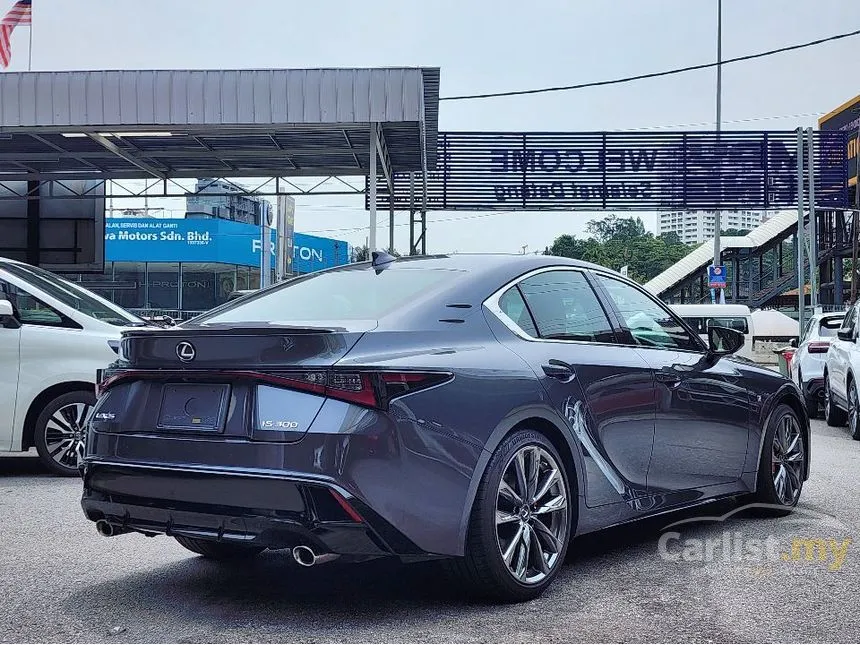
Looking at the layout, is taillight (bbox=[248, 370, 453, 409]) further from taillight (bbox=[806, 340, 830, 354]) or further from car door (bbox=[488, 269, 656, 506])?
taillight (bbox=[806, 340, 830, 354])

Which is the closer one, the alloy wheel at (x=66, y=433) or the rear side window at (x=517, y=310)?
the rear side window at (x=517, y=310)

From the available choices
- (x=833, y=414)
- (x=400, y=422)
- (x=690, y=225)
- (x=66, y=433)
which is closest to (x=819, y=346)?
(x=833, y=414)

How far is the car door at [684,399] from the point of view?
5.57 metres

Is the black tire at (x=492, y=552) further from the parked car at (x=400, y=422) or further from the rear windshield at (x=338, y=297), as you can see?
the rear windshield at (x=338, y=297)

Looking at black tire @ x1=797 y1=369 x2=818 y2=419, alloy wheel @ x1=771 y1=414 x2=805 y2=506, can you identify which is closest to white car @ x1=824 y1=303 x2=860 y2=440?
black tire @ x1=797 y1=369 x2=818 y2=419

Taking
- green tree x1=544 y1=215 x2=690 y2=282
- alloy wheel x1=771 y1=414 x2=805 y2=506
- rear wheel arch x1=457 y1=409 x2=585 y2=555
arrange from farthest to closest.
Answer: green tree x1=544 y1=215 x2=690 y2=282, alloy wheel x1=771 y1=414 x2=805 y2=506, rear wheel arch x1=457 y1=409 x2=585 y2=555

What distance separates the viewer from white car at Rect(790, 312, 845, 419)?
50.4 feet

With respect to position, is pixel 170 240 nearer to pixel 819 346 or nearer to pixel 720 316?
pixel 720 316

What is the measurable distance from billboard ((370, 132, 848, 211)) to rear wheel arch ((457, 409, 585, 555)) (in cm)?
2723

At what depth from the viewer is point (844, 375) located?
13094 millimetres

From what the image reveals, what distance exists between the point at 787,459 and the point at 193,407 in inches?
160

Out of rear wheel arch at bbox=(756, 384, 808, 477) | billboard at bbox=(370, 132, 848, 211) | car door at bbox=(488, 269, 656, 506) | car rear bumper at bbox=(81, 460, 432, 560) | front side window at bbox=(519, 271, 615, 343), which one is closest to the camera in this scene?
car rear bumper at bbox=(81, 460, 432, 560)

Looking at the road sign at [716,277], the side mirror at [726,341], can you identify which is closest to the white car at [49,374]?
the side mirror at [726,341]

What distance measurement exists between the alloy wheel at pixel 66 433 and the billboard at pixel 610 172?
23.6 m
